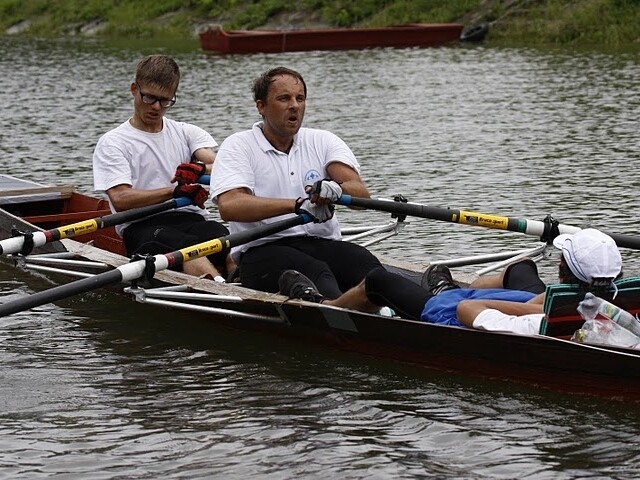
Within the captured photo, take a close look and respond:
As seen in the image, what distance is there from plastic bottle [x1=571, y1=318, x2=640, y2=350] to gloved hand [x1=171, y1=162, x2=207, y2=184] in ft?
12.7

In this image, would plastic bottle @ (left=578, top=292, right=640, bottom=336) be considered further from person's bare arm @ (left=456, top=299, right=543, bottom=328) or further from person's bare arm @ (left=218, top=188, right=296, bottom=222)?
person's bare arm @ (left=218, top=188, right=296, bottom=222)

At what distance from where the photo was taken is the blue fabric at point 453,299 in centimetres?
861

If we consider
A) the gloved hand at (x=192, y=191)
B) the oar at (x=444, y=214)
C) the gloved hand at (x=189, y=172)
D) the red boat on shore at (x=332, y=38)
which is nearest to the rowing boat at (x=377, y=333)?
the gloved hand at (x=192, y=191)

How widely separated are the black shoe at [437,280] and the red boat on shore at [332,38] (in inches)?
1349

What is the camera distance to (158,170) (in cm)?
1121

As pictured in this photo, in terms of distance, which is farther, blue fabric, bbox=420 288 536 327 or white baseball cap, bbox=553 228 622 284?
blue fabric, bbox=420 288 536 327

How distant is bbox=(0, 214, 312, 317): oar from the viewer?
9.05 meters

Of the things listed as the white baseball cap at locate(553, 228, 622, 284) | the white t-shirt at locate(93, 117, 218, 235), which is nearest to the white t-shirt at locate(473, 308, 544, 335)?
the white baseball cap at locate(553, 228, 622, 284)

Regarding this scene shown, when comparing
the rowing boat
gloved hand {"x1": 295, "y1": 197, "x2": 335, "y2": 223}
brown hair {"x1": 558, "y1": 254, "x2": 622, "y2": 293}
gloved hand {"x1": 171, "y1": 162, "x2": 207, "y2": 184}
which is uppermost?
gloved hand {"x1": 171, "y1": 162, "x2": 207, "y2": 184}

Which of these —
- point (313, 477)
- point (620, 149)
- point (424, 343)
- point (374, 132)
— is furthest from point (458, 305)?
point (374, 132)

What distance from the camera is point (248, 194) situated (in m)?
9.59

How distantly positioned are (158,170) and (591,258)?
4.65 meters

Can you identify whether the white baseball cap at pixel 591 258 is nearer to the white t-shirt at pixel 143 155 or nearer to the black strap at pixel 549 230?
the black strap at pixel 549 230

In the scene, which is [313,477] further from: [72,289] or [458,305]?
[72,289]
